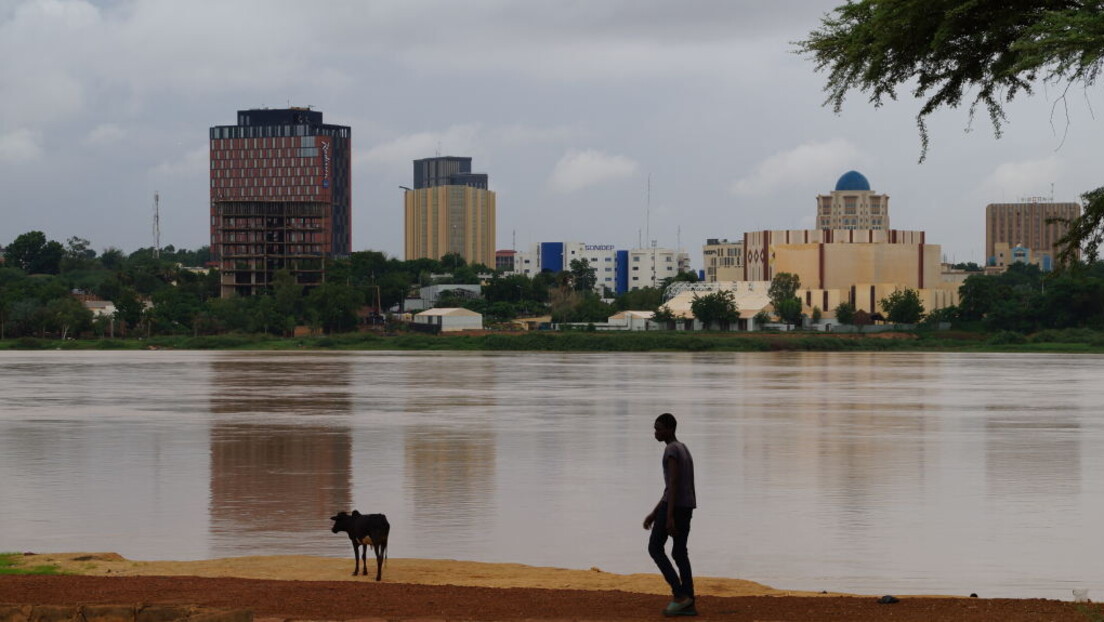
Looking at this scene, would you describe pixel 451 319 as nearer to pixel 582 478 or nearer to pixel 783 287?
pixel 783 287

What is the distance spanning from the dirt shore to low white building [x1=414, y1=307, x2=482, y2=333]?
12435 centimetres

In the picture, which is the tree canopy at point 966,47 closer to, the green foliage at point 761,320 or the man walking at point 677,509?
the man walking at point 677,509

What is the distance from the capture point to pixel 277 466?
28.0 meters

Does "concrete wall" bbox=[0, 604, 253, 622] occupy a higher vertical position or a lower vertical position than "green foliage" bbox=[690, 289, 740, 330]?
lower

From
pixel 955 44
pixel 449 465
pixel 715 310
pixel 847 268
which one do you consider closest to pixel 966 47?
A: pixel 955 44

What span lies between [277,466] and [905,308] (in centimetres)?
12567

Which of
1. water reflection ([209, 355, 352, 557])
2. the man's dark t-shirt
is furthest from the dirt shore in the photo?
water reflection ([209, 355, 352, 557])

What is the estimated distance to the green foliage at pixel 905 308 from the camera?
146250 mm

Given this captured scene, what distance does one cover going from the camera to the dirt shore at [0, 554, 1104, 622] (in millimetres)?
11852

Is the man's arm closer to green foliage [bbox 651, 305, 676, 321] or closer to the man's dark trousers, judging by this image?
the man's dark trousers

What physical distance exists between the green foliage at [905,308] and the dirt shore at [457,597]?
445 feet

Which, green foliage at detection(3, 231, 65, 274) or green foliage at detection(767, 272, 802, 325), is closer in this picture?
green foliage at detection(767, 272, 802, 325)

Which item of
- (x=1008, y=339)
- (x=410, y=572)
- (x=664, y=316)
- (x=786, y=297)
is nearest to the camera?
(x=410, y=572)

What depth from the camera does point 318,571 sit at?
50.4 feet
